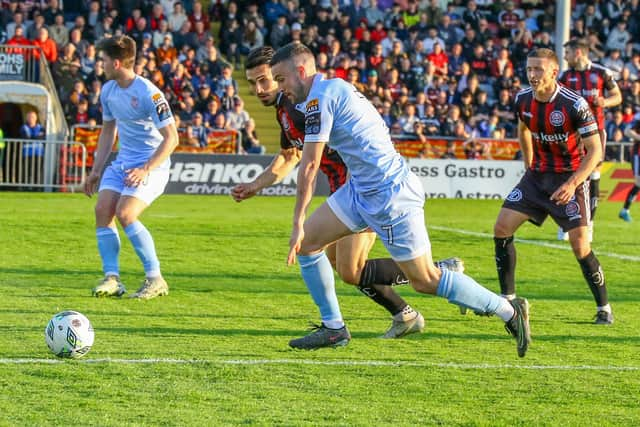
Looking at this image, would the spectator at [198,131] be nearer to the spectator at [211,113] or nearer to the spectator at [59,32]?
the spectator at [211,113]

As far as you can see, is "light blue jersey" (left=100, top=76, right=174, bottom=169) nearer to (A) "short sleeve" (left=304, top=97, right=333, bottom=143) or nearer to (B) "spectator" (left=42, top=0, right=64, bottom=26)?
(A) "short sleeve" (left=304, top=97, right=333, bottom=143)

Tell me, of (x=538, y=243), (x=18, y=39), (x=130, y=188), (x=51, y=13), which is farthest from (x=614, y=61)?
(x=130, y=188)

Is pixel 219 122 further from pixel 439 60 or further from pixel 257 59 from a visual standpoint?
pixel 257 59

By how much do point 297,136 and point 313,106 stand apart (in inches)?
52.3

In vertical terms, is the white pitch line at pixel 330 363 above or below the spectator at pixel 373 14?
above

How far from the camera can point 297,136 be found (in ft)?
26.2

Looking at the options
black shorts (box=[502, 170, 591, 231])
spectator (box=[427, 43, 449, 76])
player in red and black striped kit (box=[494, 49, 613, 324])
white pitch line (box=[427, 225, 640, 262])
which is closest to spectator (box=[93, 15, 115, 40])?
spectator (box=[427, 43, 449, 76])

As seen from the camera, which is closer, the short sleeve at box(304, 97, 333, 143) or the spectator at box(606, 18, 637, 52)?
the short sleeve at box(304, 97, 333, 143)

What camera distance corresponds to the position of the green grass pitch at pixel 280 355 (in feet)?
19.3

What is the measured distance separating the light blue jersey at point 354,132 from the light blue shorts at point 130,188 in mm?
3255

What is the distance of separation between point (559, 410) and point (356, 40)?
23.9 m

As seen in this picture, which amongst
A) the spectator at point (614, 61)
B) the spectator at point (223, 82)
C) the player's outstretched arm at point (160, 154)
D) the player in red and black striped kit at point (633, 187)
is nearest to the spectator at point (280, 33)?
the spectator at point (223, 82)

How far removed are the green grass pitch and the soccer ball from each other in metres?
0.08

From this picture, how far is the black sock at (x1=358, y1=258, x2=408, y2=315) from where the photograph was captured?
8.07 meters
